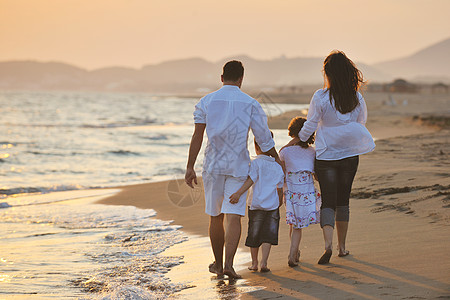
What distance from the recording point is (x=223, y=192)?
173 inches

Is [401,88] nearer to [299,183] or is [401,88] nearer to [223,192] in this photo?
[299,183]

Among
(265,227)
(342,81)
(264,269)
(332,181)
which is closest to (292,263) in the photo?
(264,269)

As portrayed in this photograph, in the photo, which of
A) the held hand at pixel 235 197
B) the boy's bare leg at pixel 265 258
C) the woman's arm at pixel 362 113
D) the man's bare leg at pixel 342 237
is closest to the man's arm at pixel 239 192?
the held hand at pixel 235 197

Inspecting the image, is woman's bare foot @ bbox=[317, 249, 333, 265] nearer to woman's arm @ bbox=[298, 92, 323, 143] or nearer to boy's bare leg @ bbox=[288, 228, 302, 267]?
boy's bare leg @ bbox=[288, 228, 302, 267]

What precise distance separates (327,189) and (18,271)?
275cm

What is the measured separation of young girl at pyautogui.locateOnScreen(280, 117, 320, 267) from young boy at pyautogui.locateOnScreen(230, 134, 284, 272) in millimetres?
194

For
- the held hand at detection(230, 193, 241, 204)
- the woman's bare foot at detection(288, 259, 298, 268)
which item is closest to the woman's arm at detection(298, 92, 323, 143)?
the held hand at detection(230, 193, 241, 204)

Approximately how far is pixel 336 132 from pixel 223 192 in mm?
977

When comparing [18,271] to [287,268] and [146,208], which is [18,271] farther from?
[146,208]

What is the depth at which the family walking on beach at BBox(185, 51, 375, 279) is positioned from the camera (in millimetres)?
4309

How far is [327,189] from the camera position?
4.56 m

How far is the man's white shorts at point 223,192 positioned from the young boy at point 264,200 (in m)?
0.09

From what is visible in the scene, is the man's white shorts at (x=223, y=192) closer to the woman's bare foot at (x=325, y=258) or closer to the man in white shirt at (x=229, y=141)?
the man in white shirt at (x=229, y=141)

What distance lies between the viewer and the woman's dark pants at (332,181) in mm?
4547
